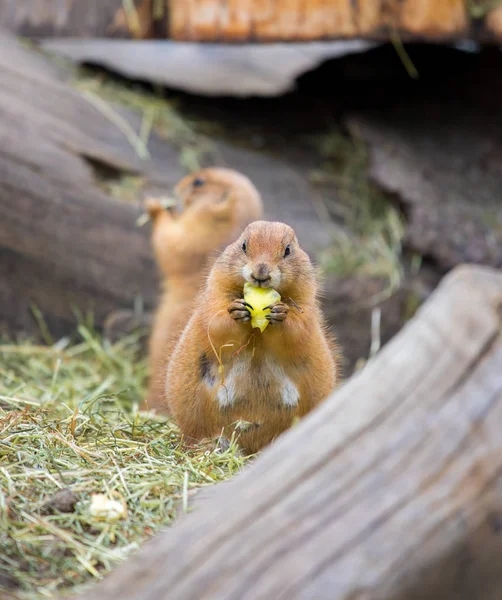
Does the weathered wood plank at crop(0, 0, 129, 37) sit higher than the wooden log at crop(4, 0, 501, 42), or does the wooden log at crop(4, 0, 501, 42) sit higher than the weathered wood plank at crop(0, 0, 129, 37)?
the wooden log at crop(4, 0, 501, 42)

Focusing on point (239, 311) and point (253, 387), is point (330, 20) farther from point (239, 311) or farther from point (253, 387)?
point (253, 387)

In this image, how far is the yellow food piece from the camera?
4.31 m

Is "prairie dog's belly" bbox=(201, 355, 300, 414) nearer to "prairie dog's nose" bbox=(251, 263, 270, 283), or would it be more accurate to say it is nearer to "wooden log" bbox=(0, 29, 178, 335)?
"prairie dog's nose" bbox=(251, 263, 270, 283)

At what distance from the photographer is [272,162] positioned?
29.3 feet

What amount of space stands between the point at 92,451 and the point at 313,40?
4.37 meters

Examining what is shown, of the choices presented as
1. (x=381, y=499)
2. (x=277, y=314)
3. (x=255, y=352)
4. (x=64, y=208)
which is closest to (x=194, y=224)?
(x=64, y=208)

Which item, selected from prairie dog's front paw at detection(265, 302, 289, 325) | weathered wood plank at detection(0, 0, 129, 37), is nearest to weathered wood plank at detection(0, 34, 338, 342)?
weathered wood plank at detection(0, 0, 129, 37)

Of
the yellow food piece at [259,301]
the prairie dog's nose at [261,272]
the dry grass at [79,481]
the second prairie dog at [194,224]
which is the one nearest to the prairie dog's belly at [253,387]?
the yellow food piece at [259,301]

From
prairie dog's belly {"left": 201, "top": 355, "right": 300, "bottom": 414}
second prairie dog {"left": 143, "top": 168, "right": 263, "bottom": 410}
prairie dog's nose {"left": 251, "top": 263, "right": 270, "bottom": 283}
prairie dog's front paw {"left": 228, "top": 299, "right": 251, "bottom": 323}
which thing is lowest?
second prairie dog {"left": 143, "top": 168, "right": 263, "bottom": 410}

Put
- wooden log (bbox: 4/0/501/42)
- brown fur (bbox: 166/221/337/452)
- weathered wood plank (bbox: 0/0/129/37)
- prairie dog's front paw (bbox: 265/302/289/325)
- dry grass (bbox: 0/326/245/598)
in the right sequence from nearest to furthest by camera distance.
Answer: dry grass (bbox: 0/326/245/598) → prairie dog's front paw (bbox: 265/302/289/325) → brown fur (bbox: 166/221/337/452) → wooden log (bbox: 4/0/501/42) → weathered wood plank (bbox: 0/0/129/37)

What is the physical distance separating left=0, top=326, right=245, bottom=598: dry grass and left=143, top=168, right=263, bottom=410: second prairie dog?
2.27 m

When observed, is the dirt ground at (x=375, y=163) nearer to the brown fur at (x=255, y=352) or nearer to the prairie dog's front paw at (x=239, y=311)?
the brown fur at (x=255, y=352)

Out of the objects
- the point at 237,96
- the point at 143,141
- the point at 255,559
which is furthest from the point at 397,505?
the point at 237,96

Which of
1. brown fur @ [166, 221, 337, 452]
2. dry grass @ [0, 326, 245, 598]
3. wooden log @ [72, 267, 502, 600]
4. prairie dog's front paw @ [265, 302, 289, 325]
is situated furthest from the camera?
brown fur @ [166, 221, 337, 452]
